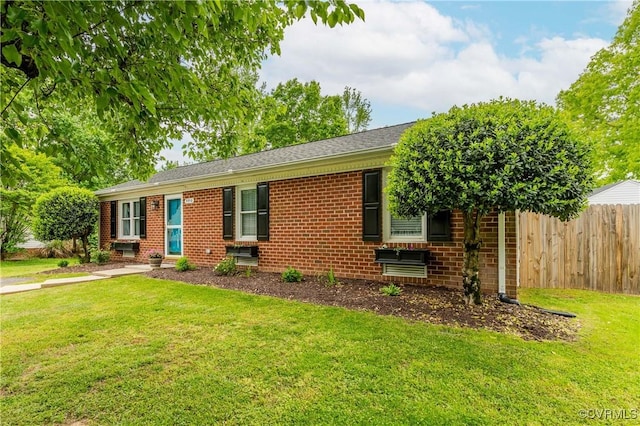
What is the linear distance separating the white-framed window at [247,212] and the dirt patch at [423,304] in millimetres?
1774

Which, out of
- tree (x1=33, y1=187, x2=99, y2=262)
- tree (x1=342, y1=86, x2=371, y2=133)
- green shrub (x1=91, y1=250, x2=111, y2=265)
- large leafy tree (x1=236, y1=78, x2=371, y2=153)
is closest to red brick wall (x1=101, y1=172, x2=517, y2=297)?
green shrub (x1=91, y1=250, x2=111, y2=265)

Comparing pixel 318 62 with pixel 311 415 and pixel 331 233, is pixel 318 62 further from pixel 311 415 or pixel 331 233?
pixel 311 415

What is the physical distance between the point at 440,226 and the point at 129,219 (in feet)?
37.4

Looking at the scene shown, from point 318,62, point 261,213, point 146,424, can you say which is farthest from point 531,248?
point 318,62

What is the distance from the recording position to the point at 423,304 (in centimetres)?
480

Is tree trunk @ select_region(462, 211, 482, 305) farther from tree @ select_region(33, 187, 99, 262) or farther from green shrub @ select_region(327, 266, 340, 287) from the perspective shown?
tree @ select_region(33, 187, 99, 262)

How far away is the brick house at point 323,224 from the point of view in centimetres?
572

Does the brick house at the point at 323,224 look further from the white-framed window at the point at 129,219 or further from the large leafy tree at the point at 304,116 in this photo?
the large leafy tree at the point at 304,116

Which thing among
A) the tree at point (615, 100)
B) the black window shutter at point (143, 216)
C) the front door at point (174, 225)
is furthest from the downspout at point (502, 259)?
the black window shutter at point (143, 216)

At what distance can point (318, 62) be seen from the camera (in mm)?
11633

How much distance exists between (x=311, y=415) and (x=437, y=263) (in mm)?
4262

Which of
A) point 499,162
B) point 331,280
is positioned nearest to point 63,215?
point 331,280

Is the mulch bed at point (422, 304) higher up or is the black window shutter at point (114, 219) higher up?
the black window shutter at point (114, 219)

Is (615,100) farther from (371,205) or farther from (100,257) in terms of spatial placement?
(100,257)
